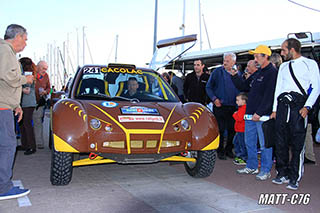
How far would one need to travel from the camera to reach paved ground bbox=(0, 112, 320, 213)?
12.0 feet

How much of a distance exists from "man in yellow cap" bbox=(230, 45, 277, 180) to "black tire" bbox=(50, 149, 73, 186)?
2.58m

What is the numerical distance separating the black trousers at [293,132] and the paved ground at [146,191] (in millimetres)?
285

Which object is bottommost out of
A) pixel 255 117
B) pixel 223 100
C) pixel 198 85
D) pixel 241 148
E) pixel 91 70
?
pixel 241 148

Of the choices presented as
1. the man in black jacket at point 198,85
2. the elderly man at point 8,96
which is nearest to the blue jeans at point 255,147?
the man in black jacket at point 198,85

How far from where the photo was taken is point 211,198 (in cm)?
401

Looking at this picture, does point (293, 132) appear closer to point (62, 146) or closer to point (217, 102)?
point (217, 102)

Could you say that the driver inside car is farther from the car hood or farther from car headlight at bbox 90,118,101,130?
car headlight at bbox 90,118,101,130

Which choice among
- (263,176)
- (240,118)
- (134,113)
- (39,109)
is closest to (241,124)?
(240,118)

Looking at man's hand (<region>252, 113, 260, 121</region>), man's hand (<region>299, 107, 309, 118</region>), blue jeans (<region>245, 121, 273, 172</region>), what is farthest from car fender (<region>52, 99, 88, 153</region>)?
man's hand (<region>299, 107, 309, 118</region>)

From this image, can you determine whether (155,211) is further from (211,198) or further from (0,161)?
(0,161)

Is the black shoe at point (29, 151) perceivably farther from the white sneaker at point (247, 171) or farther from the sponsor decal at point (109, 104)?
the white sneaker at point (247, 171)

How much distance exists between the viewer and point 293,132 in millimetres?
4449

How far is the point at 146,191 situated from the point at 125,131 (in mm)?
773

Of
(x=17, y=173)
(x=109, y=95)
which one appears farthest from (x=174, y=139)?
(x=17, y=173)
